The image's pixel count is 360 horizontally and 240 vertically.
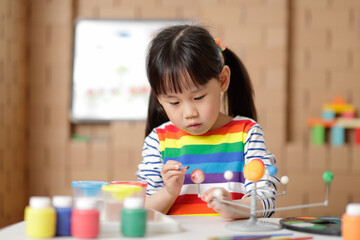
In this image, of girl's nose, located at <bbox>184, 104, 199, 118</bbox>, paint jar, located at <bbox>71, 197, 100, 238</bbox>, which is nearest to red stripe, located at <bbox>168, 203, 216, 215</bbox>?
girl's nose, located at <bbox>184, 104, 199, 118</bbox>

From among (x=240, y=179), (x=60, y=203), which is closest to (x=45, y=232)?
(x=60, y=203)

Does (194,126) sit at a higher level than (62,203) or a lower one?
higher

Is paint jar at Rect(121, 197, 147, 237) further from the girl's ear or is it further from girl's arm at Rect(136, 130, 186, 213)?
the girl's ear

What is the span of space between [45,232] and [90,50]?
7.67 feet

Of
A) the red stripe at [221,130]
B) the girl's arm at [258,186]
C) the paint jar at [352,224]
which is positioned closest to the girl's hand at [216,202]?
the girl's arm at [258,186]

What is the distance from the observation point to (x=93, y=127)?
9.98ft

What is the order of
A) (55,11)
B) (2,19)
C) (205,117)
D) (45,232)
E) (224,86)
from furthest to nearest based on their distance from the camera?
(55,11) < (2,19) < (224,86) < (205,117) < (45,232)

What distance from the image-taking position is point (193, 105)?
108 centimetres

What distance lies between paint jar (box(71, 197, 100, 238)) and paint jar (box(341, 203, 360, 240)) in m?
0.38

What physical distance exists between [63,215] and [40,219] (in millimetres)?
35

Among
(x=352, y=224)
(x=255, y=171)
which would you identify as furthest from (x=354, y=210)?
(x=255, y=171)

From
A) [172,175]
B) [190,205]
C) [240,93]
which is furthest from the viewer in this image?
[240,93]

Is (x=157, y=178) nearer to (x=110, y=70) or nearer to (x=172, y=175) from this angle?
(x=172, y=175)

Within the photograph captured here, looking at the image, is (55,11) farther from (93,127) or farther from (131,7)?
(93,127)
